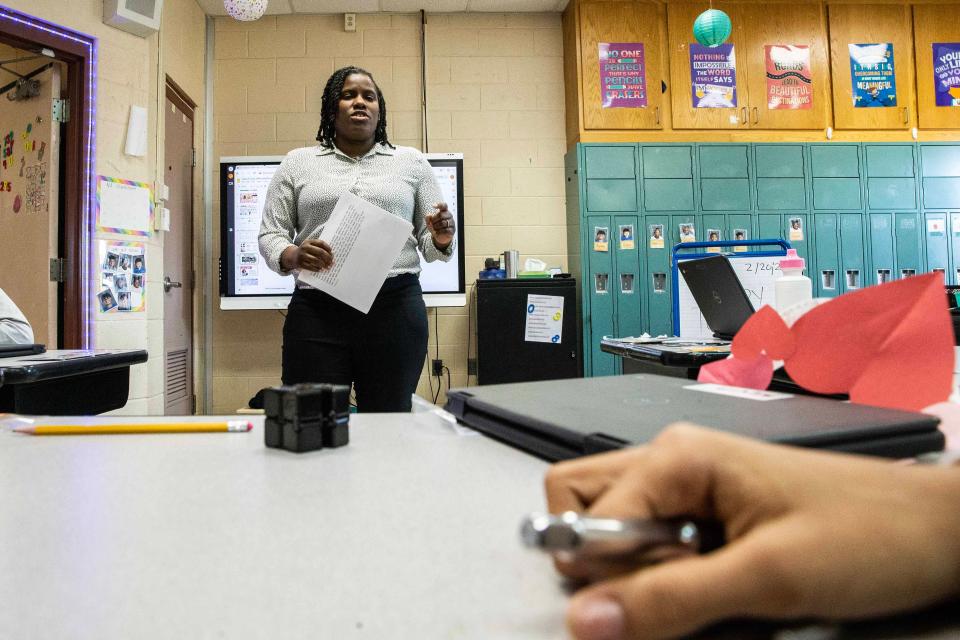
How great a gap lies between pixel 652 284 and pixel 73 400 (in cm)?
306

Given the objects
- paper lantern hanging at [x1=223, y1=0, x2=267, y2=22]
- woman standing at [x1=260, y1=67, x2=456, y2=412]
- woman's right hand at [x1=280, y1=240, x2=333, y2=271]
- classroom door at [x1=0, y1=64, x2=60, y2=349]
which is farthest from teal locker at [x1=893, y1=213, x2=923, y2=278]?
classroom door at [x1=0, y1=64, x2=60, y2=349]

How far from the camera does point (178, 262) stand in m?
3.39

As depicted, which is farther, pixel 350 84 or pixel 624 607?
pixel 350 84

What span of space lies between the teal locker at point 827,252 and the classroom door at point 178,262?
383 centimetres

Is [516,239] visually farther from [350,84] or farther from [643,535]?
[643,535]

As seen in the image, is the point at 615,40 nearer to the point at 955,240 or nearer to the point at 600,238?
the point at 600,238

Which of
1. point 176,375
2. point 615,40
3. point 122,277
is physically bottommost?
point 176,375

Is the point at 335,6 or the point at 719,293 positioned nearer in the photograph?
the point at 719,293

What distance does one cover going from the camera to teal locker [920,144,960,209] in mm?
3746

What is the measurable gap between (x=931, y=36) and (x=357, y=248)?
4.37 meters

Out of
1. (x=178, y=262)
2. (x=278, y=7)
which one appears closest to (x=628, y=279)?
(x=178, y=262)

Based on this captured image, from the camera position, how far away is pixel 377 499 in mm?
419

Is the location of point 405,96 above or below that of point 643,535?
above

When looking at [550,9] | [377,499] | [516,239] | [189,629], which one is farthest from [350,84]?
[550,9]
